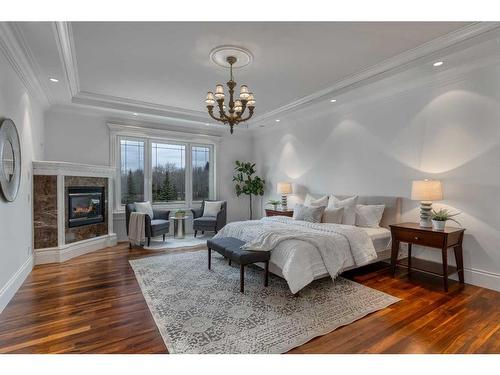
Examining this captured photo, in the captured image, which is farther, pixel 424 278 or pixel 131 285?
pixel 424 278

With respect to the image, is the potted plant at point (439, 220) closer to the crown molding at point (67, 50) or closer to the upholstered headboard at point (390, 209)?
the upholstered headboard at point (390, 209)

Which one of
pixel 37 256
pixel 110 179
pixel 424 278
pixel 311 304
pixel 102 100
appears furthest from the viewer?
pixel 110 179

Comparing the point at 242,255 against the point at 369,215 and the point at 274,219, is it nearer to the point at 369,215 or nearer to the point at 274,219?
the point at 274,219

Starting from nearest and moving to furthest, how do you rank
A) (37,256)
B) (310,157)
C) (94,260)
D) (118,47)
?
(118,47) → (37,256) → (94,260) → (310,157)

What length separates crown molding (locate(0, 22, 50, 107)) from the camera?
2.60 m

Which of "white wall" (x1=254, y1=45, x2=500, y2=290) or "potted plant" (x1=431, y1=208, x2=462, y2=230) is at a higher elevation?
"white wall" (x1=254, y1=45, x2=500, y2=290)

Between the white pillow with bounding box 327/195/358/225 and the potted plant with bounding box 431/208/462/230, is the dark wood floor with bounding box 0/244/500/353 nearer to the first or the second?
the potted plant with bounding box 431/208/462/230

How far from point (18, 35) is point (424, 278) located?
18.2 feet

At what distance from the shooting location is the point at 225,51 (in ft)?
10.7

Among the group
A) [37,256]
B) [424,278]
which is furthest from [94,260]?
[424,278]

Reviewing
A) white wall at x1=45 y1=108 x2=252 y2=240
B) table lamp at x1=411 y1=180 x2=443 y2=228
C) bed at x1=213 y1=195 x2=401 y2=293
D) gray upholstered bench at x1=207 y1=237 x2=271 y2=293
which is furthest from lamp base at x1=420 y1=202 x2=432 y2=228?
white wall at x1=45 y1=108 x2=252 y2=240

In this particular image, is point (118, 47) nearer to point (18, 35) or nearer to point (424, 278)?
point (18, 35)

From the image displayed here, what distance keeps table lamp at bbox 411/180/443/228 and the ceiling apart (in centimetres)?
169

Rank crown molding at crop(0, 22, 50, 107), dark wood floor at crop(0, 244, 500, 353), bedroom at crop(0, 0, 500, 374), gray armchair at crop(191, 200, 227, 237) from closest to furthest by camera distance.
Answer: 1. dark wood floor at crop(0, 244, 500, 353)
2. bedroom at crop(0, 0, 500, 374)
3. crown molding at crop(0, 22, 50, 107)
4. gray armchair at crop(191, 200, 227, 237)
